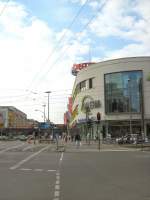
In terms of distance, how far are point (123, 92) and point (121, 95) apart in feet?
2.22

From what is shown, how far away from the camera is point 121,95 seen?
90.9 m

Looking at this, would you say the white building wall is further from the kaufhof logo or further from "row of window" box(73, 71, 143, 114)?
"row of window" box(73, 71, 143, 114)

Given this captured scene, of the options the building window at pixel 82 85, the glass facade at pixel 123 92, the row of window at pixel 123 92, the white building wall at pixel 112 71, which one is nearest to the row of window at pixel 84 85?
the building window at pixel 82 85

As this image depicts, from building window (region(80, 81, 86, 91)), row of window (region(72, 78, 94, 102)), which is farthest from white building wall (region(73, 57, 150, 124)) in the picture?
building window (region(80, 81, 86, 91))

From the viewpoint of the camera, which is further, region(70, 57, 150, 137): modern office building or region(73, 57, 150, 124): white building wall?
region(73, 57, 150, 124): white building wall

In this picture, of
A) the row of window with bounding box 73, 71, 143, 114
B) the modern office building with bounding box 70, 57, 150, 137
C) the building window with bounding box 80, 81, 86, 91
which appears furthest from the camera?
the building window with bounding box 80, 81, 86, 91

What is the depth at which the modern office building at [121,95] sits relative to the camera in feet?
294

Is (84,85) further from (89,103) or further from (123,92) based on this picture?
(123,92)

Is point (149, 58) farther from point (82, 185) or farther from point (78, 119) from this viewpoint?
point (82, 185)

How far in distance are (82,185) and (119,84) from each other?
7700 cm

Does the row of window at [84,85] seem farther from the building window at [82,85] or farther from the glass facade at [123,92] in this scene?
the glass facade at [123,92]

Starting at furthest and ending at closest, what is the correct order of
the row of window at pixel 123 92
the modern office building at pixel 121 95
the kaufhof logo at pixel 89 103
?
the kaufhof logo at pixel 89 103 → the row of window at pixel 123 92 → the modern office building at pixel 121 95

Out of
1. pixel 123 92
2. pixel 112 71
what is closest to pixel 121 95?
pixel 123 92

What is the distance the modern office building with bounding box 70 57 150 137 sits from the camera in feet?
294
